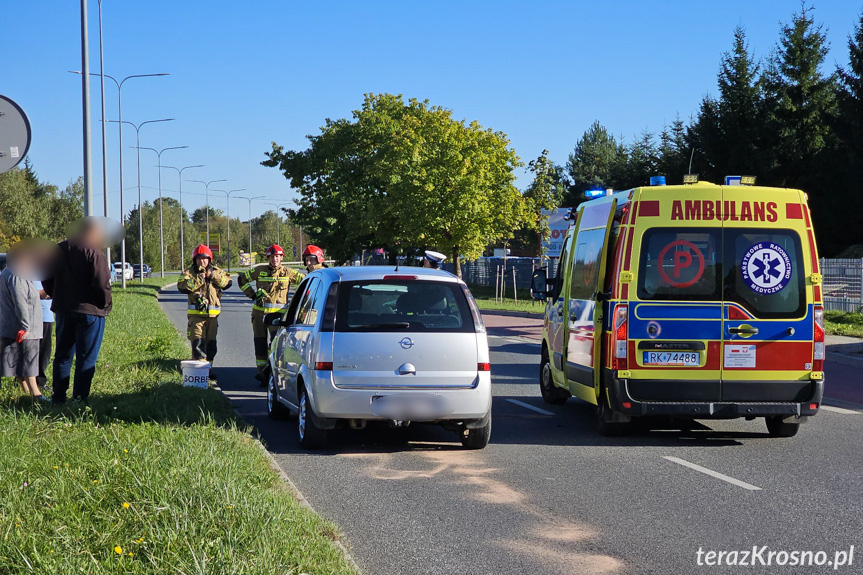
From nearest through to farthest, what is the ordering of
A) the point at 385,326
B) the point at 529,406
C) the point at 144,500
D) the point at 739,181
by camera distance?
1. the point at 144,500
2. the point at 385,326
3. the point at 739,181
4. the point at 529,406

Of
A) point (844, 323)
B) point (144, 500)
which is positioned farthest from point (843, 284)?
point (144, 500)

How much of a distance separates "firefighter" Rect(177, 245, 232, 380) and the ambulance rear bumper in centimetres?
554

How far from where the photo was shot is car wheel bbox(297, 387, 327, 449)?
28.7 feet

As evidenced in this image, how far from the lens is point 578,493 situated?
725cm

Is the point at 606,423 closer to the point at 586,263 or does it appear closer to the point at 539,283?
the point at 586,263

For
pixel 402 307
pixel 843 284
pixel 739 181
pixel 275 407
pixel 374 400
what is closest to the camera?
pixel 374 400

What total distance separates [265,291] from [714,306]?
19.4 ft

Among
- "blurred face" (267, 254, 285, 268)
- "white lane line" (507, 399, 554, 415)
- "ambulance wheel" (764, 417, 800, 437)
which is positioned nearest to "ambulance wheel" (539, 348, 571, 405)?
"white lane line" (507, 399, 554, 415)

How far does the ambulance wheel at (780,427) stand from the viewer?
971cm

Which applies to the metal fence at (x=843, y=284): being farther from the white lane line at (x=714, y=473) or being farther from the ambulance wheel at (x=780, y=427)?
the white lane line at (x=714, y=473)

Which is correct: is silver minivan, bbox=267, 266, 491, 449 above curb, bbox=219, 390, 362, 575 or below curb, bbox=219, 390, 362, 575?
above

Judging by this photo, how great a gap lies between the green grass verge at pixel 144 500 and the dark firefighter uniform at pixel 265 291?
3304 mm

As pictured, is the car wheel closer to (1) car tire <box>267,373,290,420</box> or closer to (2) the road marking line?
(1) car tire <box>267,373,290,420</box>

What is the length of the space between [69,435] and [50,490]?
78.8 inches
